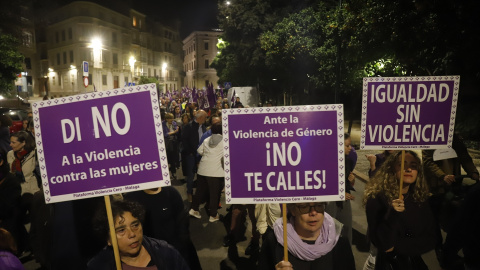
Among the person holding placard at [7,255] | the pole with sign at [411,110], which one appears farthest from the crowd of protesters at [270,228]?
the pole with sign at [411,110]

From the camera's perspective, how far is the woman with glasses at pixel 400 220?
3.13 m

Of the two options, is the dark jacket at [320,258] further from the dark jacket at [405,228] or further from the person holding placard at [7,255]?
the person holding placard at [7,255]

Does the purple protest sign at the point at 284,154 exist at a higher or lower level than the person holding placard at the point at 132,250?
higher

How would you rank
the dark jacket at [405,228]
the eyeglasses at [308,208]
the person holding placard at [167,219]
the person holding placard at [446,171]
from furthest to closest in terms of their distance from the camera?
the person holding placard at [446,171] < the person holding placard at [167,219] < the dark jacket at [405,228] < the eyeglasses at [308,208]

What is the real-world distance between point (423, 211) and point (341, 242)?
1.07 meters

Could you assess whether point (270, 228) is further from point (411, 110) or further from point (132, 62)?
point (132, 62)

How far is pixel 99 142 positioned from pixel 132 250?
0.79 meters

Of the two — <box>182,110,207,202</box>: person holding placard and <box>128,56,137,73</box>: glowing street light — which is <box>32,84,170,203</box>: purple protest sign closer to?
<box>182,110,207,202</box>: person holding placard

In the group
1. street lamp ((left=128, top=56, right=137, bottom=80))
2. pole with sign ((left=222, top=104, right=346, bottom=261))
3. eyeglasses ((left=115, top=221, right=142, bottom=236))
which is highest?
street lamp ((left=128, top=56, right=137, bottom=80))

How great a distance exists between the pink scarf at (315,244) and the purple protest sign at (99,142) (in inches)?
39.1

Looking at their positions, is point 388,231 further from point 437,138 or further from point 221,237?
point 221,237

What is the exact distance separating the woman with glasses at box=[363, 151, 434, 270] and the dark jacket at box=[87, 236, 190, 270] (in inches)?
71.8

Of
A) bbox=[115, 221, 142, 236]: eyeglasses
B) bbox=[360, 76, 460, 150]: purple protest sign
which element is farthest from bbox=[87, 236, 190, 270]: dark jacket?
bbox=[360, 76, 460, 150]: purple protest sign

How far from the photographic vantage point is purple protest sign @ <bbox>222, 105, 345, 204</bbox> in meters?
2.58
